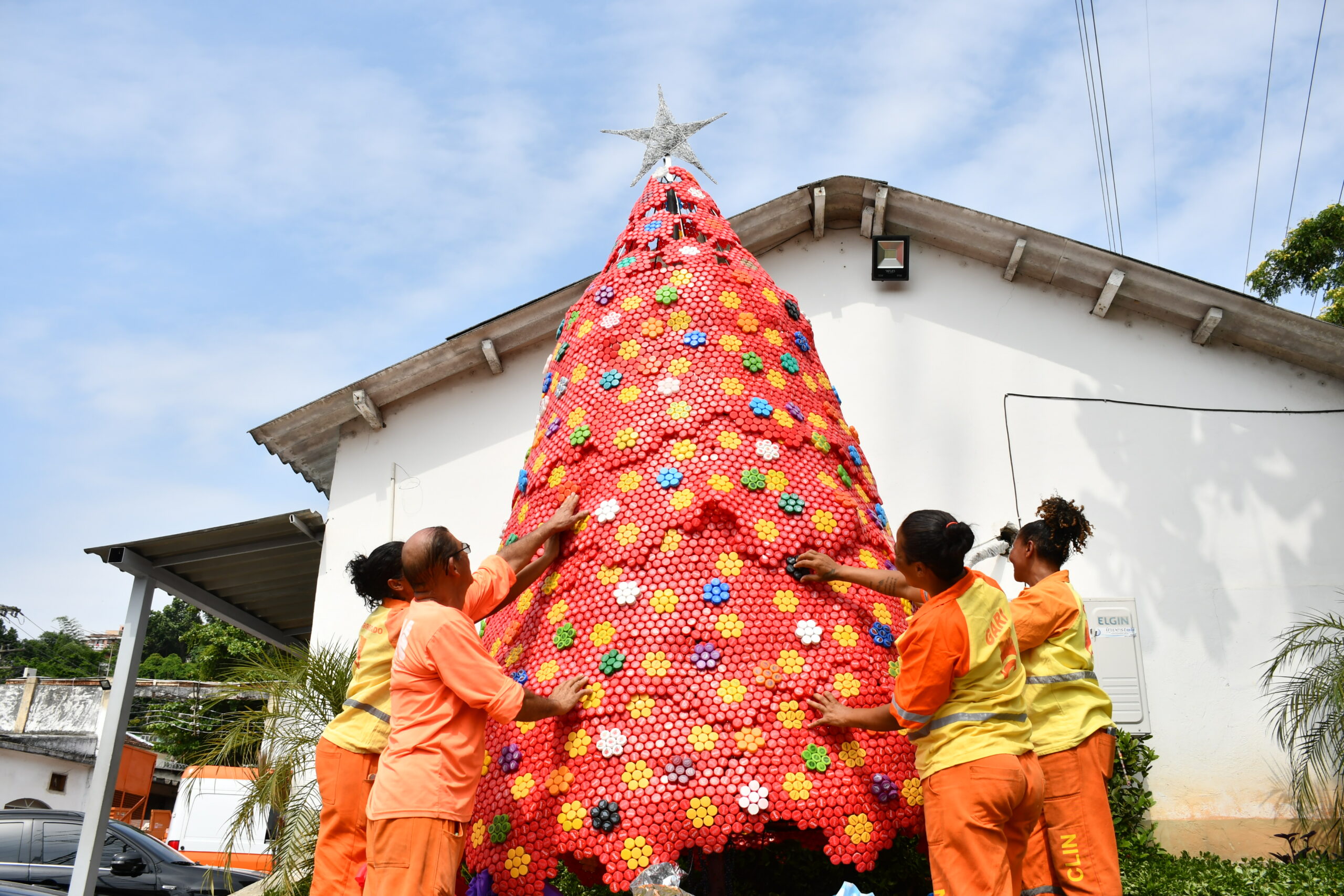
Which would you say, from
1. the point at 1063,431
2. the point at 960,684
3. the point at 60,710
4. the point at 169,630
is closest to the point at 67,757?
the point at 60,710

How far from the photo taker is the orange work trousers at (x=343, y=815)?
345cm

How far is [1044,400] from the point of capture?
310 inches

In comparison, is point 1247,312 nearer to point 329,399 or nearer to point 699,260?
point 699,260

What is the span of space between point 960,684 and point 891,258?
5857mm

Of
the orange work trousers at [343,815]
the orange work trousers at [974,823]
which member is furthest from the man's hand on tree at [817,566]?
the orange work trousers at [343,815]

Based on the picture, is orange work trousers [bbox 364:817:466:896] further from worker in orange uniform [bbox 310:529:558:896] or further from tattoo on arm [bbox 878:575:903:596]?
tattoo on arm [bbox 878:575:903:596]

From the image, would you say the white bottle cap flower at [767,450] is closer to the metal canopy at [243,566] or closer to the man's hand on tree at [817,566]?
the man's hand on tree at [817,566]

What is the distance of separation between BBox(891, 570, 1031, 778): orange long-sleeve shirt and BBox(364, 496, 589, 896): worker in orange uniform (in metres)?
1.05

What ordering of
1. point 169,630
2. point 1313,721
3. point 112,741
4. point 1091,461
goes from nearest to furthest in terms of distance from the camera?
point 1313,721
point 112,741
point 1091,461
point 169,630

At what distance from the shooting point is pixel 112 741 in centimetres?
742

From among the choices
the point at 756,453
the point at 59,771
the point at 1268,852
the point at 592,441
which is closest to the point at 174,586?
the point at 592,441

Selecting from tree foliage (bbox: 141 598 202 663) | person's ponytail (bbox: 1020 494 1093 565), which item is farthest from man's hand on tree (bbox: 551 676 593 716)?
tree foliage (bbox: 141 598 202 663)

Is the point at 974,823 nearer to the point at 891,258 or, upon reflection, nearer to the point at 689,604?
the point at 689,604

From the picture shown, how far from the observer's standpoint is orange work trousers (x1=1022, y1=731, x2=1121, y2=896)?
3289 millimetres
